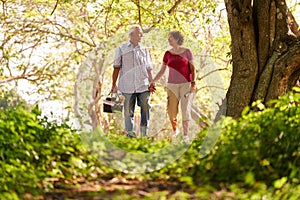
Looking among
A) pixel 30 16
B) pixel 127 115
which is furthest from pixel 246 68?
pixel 30 16

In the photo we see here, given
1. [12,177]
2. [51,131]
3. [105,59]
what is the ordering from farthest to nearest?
[105,59] < [51,131] < [12,177]

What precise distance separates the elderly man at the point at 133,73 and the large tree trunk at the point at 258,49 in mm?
1286

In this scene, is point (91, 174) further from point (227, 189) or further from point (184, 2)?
point (184, 2)

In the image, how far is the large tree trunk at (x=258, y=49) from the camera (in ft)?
29.5

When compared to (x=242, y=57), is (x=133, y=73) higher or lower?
lower

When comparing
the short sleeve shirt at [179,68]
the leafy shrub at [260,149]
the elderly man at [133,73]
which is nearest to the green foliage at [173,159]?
the leafy shrub at [260,149]

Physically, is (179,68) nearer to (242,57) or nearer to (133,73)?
(133,73)

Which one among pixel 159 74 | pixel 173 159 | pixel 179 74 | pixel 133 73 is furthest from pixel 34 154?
pixel 179 74

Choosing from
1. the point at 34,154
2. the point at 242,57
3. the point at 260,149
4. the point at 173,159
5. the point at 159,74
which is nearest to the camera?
the point at 34,154

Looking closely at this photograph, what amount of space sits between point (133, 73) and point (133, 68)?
116mm

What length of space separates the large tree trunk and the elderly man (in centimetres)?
129

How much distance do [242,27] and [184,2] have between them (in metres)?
6.76

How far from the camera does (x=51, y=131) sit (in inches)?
257

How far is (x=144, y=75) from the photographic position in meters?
8.97
